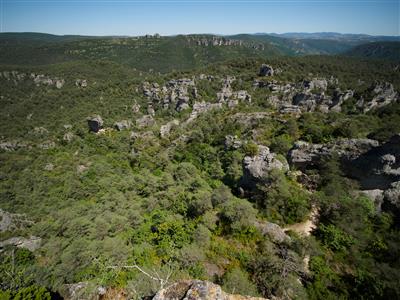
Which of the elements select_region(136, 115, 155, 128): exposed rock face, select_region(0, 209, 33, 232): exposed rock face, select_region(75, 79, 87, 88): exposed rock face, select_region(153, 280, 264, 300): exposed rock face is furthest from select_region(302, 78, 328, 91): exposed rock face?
select_region(75, 79, 87, 88): exposed rock face

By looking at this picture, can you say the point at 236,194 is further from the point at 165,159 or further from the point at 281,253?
the point at 165,159

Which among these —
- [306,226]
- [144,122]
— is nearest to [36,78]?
[144,122]

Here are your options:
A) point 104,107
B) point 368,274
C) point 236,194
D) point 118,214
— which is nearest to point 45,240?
point 118,214

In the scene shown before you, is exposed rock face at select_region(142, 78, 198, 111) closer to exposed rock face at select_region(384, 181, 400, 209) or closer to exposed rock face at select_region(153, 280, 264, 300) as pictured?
exposed rock face at select_region(384, 181, 400, 209)

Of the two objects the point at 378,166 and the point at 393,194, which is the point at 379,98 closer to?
the point at 378,166

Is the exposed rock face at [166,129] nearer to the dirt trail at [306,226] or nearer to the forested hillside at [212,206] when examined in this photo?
the forested hillside at [212,206]
